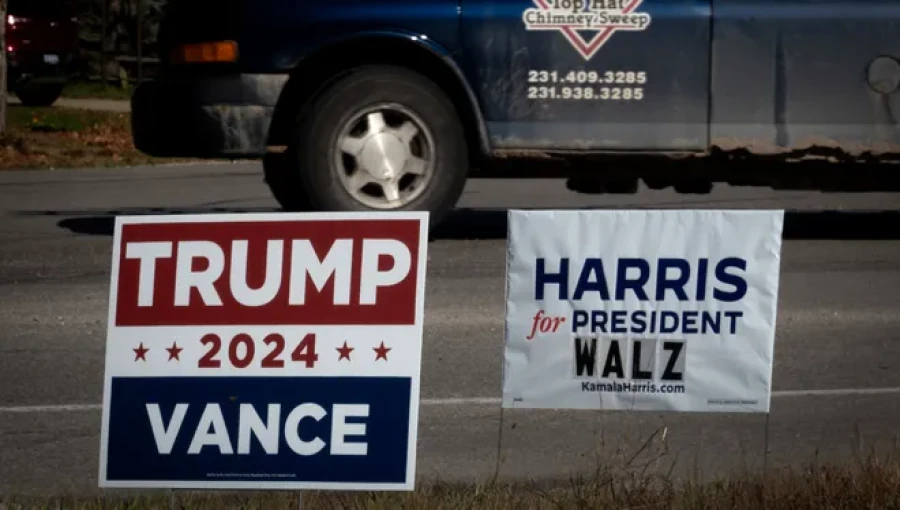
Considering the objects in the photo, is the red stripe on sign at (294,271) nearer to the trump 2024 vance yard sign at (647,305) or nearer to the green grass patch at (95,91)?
the trump 2024 vance yard sign at (647,305)

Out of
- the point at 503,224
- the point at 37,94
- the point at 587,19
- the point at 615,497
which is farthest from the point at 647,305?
the point at 37,94

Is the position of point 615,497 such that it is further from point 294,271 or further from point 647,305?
point 294,271

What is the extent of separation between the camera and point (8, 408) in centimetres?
616

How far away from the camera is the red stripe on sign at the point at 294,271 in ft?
13.7

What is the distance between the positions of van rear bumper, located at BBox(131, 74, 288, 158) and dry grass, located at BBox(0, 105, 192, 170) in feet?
22.2

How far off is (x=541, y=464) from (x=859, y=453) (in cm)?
102

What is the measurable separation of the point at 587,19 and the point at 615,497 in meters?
4.48

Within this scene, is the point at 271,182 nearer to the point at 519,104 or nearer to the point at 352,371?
the point at 519,104

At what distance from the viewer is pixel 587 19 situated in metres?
8.78

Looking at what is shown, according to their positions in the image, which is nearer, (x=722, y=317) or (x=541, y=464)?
(x=722, y=317)

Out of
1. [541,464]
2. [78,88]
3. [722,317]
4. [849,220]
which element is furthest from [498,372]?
[78,88]

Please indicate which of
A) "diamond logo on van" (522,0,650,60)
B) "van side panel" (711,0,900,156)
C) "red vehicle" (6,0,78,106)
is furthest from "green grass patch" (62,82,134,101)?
"van side panel" (711,0,900,156)

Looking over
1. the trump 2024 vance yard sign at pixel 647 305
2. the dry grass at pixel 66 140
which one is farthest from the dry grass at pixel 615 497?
the dry grass at pixel 66 140

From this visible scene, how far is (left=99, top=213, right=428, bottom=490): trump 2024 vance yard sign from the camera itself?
419 centimetres
